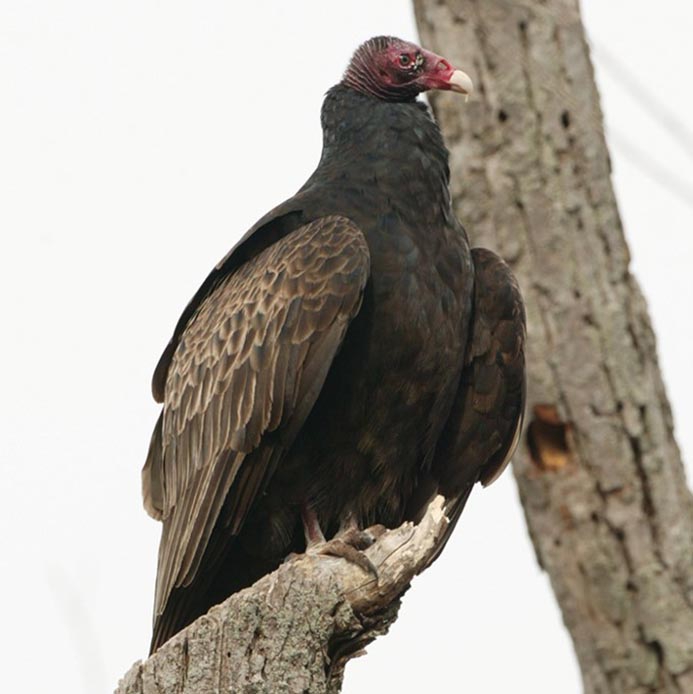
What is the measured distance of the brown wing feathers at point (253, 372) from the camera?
5.35 m

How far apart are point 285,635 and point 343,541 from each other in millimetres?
666

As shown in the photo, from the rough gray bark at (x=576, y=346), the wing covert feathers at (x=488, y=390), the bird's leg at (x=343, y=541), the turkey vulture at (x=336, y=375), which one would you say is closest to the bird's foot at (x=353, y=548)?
the bird's leg at (x=343, y=541)

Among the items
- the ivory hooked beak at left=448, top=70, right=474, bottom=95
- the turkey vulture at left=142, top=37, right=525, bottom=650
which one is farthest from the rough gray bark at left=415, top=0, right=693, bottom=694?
the turkey vulture at left=142, top=37, right=525, bottom=650

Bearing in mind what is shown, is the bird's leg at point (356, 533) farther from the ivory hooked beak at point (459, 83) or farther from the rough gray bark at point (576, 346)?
the ivory hooked beak at point (459, 83)

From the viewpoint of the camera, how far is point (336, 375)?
5.50 metres

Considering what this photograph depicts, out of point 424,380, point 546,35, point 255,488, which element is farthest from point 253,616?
point 546,35

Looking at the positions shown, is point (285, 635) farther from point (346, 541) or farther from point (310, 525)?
point (310, 525)

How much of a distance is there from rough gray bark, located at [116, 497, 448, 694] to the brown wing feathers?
3.02ft

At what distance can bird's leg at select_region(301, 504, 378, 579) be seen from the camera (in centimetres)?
453

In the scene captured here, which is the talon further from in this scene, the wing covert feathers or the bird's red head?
the bird's red head

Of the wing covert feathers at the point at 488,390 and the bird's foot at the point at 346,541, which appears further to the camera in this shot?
the wing covert feathers at the point at 488,390

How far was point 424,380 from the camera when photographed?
555cm

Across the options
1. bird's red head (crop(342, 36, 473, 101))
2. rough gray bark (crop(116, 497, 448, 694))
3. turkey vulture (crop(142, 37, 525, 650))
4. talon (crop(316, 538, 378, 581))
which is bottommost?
rough gray bark (crop(116, 497, 448, 694))

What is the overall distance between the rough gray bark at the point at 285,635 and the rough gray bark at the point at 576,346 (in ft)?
8.24
